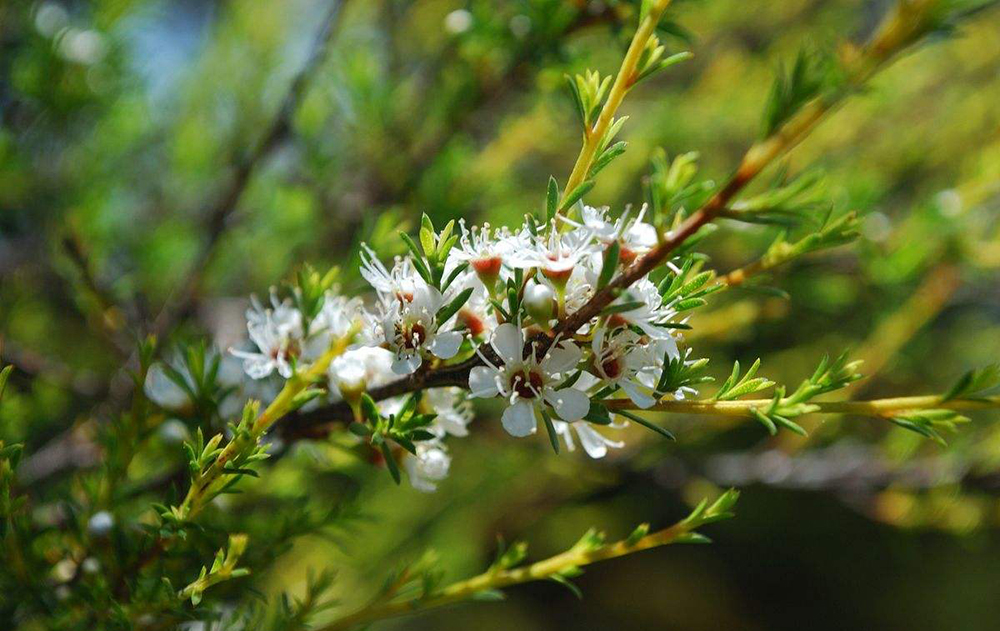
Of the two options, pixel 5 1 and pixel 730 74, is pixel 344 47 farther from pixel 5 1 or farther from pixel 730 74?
pixel 730 74

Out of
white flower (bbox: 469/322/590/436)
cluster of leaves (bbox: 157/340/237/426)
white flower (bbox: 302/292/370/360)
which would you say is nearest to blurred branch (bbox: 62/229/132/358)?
cluster of leaves (bbox: 157/340/237/426)

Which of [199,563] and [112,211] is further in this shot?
[112,211]

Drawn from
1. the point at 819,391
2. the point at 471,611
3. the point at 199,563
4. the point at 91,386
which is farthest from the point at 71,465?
the point at 471,611

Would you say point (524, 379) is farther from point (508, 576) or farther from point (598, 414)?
point (508, 576)

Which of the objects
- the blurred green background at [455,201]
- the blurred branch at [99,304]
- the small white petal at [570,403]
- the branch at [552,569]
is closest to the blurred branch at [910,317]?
the blurred green background at [455,201]

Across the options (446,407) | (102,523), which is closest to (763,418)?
(446,407)

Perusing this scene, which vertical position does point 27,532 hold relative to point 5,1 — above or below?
below
